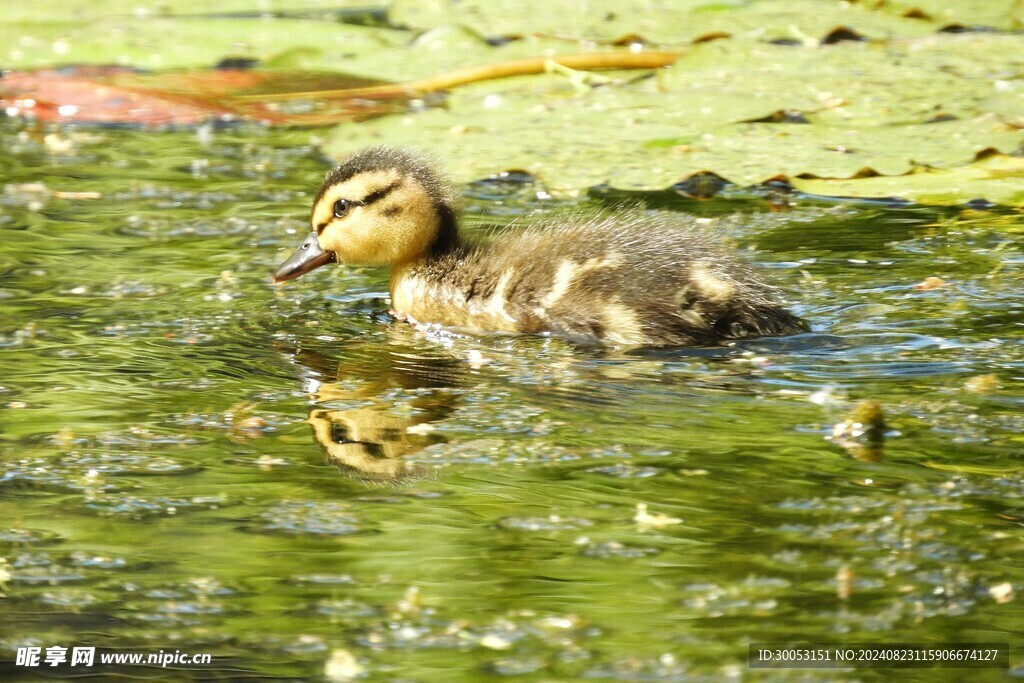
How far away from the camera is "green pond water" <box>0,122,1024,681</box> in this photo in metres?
2.72

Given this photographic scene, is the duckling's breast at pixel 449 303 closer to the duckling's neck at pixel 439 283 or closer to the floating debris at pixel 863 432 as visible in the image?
the duckling's neck at pixel 439 283

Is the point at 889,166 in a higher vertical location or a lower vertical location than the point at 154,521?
higher

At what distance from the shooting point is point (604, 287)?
4.52 meters

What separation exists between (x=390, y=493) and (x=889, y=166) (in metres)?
3.04

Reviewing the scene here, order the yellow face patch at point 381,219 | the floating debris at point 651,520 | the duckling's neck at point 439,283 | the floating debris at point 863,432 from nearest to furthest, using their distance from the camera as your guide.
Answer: the floating debris at point 651,520
the floating debris at point 863,432
the duckling's neck at point 439,283
the yellow face patch at point 381,219

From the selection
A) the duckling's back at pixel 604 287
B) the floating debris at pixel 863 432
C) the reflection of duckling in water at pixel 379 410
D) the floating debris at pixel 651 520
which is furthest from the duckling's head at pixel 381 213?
the floating debris at pixel 651 520

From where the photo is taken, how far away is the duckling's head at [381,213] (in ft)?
16.7

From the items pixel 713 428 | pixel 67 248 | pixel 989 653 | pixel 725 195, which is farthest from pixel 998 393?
pixel 67 248

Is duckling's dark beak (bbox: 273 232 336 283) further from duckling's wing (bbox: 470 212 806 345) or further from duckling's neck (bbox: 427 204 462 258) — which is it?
duckling's wing (bbox: 470 212 806 345)

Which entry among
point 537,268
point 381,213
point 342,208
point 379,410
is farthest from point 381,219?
point 379,410

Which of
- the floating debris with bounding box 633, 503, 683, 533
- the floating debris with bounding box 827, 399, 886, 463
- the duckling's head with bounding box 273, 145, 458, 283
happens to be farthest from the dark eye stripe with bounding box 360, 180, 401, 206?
the floating debris with bounding box 633, 503, 683, 533

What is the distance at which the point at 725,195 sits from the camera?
20.5ft

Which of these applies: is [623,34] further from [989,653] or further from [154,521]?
[989,653]

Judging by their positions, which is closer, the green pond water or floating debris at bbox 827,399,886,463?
the green pond water
